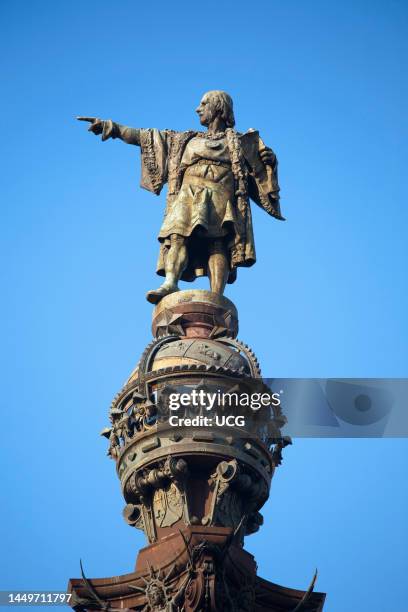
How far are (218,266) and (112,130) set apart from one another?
4979 mm

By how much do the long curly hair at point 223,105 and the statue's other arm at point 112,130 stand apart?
222 cm

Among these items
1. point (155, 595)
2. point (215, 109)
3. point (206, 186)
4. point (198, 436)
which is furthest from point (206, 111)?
point (155, 595)

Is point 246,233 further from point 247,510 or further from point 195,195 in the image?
point 247,510

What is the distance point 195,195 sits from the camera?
3525 cm

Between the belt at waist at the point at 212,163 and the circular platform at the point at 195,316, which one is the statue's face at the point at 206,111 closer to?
the belt at waist at the point at 212,163

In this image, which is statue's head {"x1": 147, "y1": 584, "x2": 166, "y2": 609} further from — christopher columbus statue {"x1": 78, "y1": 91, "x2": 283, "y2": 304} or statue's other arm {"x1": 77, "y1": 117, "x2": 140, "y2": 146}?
statue's other arm {"x1": 77, "y1": 117, "x2": 140, "y2": 146}

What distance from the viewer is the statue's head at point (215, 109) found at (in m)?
36.7

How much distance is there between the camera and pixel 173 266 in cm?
3422

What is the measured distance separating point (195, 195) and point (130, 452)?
841 centimetres

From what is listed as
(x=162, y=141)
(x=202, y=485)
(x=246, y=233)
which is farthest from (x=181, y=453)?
(x=162, y=141)

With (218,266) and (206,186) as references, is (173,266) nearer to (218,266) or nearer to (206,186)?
(218,266)

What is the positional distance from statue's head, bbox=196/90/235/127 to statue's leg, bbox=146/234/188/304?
400 centimetres

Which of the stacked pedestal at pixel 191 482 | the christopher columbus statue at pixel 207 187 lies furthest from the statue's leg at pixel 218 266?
the stacked pedestal at pixel 191 482

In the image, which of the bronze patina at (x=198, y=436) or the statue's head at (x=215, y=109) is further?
the statue's head at (x=215, y=109)
